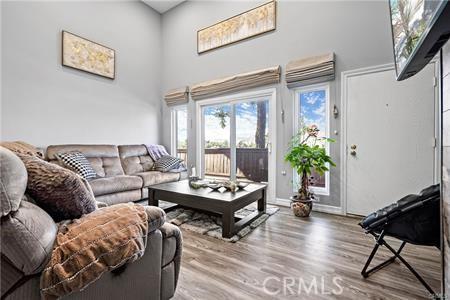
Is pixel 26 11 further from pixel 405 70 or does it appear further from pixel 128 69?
pixel 405 70

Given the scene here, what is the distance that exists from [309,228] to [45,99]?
417 cm

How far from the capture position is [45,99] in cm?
327

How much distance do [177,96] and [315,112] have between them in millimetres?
2825

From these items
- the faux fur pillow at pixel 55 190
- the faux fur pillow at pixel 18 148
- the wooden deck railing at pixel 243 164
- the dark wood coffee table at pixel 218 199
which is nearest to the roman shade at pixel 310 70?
the wooden deck railing at pixel 243 164

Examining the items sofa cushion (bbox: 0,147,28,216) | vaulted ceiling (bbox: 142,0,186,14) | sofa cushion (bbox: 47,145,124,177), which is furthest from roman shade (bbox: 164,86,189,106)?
sofa cushion (bbox: 0,147,28,216)

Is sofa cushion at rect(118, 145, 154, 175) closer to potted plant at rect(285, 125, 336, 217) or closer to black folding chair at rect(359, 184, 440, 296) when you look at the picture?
potted plant at rect(285, 125, 336, 217)

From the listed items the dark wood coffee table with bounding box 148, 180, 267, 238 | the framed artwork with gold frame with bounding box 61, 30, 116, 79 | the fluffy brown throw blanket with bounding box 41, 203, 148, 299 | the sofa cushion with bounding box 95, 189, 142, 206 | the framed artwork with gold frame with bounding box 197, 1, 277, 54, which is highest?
the framed artwork with gold frame with bounding box 197, 1, 277, 54

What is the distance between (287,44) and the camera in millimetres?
3369

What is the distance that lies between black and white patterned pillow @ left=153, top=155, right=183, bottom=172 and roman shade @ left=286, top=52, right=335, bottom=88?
2412mm

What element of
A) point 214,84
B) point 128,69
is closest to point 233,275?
point 214,84

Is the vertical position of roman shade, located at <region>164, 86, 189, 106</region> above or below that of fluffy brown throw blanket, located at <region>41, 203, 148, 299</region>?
Answer: above

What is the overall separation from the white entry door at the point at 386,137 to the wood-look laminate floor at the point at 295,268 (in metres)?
0.72

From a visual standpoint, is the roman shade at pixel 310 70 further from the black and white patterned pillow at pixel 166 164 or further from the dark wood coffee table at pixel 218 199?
the black and white patterned pillow at pixel 166 164

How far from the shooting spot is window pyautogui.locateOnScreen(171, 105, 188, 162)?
16.0 ft
